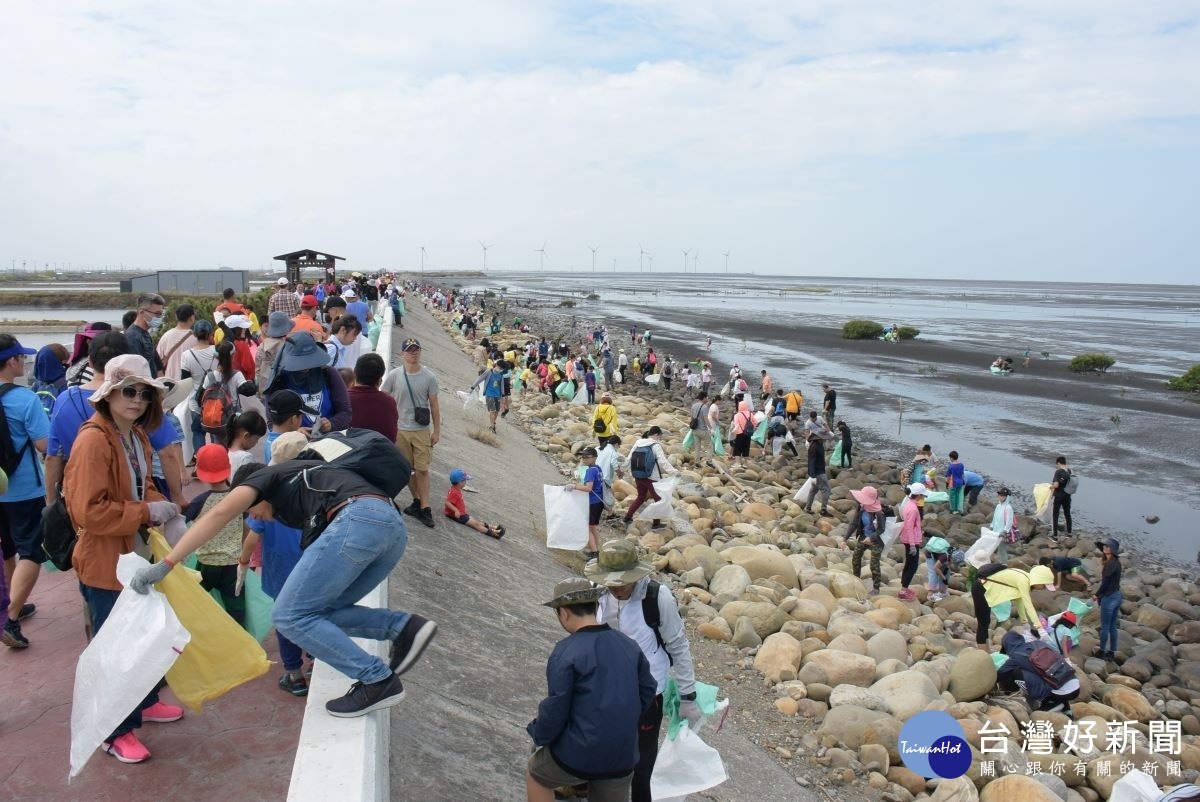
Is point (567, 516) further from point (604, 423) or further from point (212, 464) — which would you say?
point (212, 464)

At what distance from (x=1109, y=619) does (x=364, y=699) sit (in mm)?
9951

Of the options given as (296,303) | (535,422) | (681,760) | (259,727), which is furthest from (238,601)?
(535,422)

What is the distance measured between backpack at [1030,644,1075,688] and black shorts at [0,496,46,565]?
8.49 meters

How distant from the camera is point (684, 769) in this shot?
4.16 m

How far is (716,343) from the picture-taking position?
159 feet

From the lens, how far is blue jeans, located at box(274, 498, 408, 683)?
10.5 ft

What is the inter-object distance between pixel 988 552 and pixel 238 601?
963cm

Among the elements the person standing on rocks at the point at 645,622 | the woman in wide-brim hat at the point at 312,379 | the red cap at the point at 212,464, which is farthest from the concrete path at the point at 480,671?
the red cap at the point at 212,464

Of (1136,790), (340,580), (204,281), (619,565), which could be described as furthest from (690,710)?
(204,281)

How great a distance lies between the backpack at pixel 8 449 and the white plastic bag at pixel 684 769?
12.8ft

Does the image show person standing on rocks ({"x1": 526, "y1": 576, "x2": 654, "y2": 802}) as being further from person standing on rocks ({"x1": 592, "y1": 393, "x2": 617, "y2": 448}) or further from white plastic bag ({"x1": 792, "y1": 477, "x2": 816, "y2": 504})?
white plastic bag ({"x1": 792, "y1": 477, "x2": 816, "y2": 504})

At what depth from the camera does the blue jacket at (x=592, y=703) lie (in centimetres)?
314

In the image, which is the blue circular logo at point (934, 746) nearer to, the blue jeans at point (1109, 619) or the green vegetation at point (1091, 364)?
the blue jeans at point (1109, 619)

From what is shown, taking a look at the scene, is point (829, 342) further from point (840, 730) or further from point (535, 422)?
point (840, 730)
